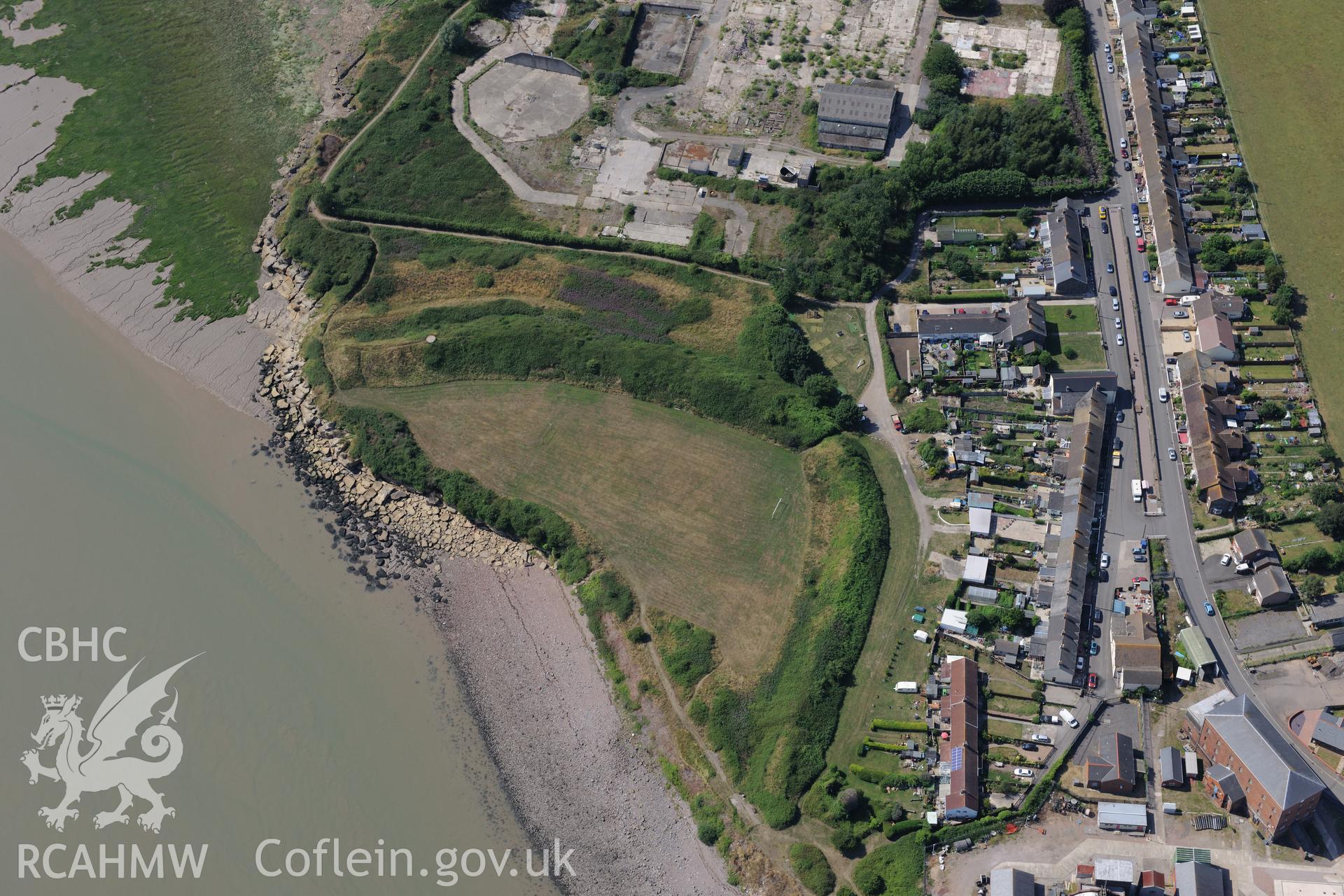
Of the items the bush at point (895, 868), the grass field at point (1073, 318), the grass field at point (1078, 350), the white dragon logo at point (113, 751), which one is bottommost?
the white dragon logo at point (113, 751)

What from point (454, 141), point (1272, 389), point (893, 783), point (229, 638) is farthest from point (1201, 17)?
point (229, 638)

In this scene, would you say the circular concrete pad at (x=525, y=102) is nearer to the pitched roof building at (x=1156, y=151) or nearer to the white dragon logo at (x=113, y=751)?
the pitched roof building at (x=1156, y=151)

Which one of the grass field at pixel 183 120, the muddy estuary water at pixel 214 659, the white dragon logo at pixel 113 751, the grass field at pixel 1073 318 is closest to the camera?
the muddy estuary water at pixel 214 659

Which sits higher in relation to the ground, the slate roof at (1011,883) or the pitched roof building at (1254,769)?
the pitched roof building at (1254,769)

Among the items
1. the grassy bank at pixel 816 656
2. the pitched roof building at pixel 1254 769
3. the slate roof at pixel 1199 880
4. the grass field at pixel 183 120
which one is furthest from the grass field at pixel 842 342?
the grass field at pixel 183 120

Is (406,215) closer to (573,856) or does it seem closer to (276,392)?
(276,392)

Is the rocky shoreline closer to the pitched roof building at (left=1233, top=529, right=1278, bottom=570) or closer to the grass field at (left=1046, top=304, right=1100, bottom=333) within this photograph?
the pitched roof building at (left=1233, top=529, right=1278, bottom=570)

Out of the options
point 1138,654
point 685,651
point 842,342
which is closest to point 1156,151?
point 842,342
